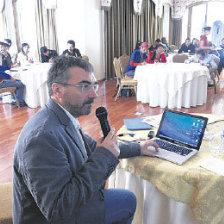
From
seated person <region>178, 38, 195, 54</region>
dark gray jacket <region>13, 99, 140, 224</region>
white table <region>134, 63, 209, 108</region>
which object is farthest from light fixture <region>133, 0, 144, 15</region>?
dark gray jacket <region>13, 99, 140, 224</region>

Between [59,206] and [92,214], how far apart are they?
27cm

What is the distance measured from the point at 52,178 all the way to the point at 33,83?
13.3ft

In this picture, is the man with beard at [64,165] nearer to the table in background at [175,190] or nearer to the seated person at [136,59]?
the table in background at [175,190]

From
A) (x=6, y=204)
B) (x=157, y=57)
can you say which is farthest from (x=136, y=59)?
(x=6, y=204)

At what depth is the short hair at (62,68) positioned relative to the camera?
112 cm

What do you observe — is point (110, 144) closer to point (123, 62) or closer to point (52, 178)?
point (52, 178)

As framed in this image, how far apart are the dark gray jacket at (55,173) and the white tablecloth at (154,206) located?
34 centimetres

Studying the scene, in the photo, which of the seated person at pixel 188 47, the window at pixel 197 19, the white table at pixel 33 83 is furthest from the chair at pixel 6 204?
the window at pixel 197 19

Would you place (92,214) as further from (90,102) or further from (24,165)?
(90,102)

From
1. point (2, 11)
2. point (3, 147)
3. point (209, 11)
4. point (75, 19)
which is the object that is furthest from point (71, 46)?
point (209, 11)

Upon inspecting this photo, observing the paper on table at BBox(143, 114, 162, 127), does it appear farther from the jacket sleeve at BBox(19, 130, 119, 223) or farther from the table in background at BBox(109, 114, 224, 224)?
the jacket sleeve at BBox(19, 130, 119, 223)

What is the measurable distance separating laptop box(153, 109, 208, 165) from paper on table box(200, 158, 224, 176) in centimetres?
9

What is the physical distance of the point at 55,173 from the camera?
0.91m

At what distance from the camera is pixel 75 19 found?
21.3 ft
